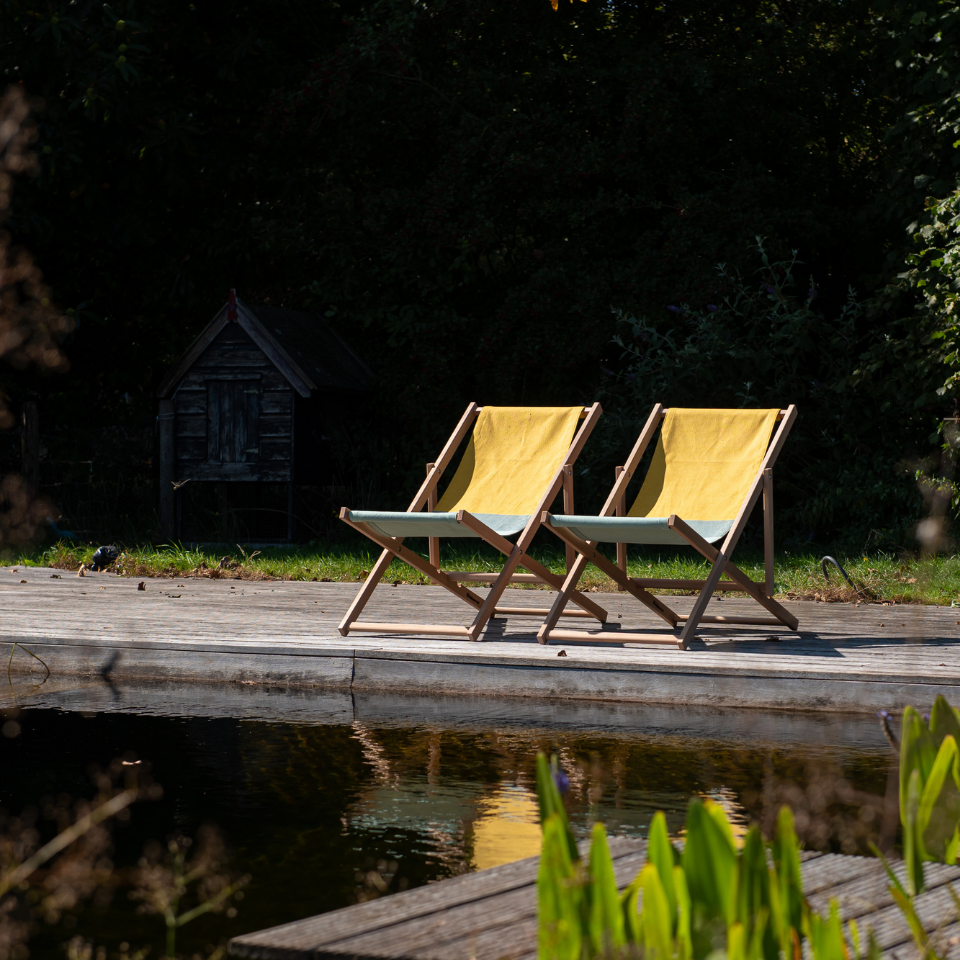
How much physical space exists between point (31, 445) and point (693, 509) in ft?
26.1

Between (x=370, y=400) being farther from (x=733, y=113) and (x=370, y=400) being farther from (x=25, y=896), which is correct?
(x=25, y=896)

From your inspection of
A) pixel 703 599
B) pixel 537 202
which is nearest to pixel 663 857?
pixel 703 599

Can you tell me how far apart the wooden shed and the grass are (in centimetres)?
111

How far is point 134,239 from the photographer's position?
12680 mm

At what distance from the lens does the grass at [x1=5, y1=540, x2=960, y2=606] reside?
7535 mm

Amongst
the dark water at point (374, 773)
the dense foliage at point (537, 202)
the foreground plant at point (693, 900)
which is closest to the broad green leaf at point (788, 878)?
the foreground plant at point (693, 900)

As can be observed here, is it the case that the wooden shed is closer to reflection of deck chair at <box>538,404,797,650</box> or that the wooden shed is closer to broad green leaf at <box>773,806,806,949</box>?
reflection of deck chair at <box>538,404,797,650</box>

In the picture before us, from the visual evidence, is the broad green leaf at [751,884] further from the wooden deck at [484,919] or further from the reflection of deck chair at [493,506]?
the reflection of deck chair at [493,506]

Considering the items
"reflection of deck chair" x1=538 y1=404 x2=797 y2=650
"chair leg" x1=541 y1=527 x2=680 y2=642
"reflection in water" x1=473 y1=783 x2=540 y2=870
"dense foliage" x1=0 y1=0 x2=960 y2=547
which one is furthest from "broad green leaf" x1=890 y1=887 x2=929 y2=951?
"dense foliage" x1=0 y1=0 x2=960 y2=547

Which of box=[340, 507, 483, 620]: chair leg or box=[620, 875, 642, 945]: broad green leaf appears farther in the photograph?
box=[340, 507, 483, 620]: chair leg

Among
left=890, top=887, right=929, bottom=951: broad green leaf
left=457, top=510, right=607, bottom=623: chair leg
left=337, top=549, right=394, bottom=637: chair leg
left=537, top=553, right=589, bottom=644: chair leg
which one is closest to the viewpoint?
left=890, top=887, right=929, bottom=951: broad green leaf

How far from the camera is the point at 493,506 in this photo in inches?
238

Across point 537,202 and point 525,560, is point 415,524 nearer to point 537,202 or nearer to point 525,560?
point 525,560

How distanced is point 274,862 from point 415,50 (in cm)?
1067
